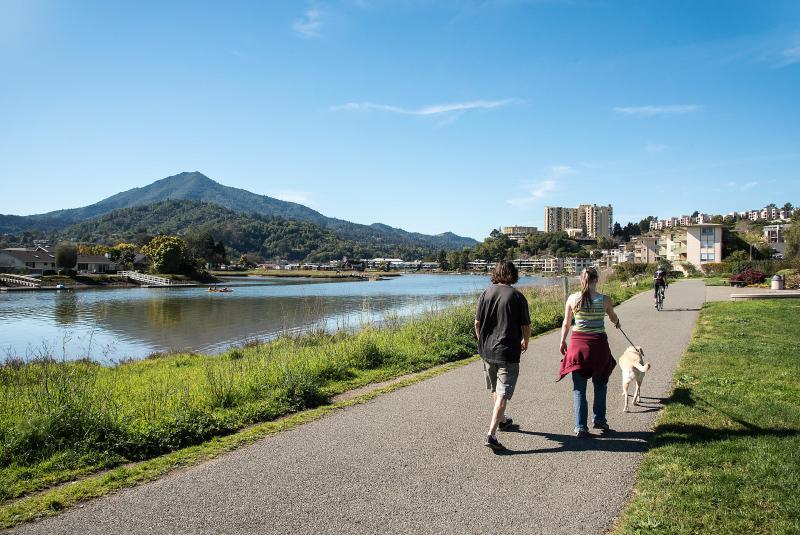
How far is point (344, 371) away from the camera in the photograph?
971cm

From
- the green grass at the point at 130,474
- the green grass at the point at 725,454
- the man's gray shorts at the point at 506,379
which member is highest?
the man's gray shorts at the point at 506,379

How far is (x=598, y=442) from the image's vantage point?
5754mm

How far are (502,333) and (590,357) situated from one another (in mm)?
1093

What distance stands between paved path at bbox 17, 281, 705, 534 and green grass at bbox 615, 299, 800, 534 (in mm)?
266

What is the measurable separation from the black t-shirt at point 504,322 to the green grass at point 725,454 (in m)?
1.65

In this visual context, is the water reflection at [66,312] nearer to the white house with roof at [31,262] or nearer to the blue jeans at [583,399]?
the blue jeans at [583,399]

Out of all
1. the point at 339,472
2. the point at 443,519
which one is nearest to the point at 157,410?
the point at 339,472

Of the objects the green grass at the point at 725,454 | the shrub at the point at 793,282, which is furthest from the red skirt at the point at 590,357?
the shrub at the point at 793,282

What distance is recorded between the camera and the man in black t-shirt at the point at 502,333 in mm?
5602

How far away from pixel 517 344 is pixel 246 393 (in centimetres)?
413

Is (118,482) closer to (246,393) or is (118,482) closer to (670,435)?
(246,393)

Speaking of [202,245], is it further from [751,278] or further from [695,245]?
[751,278]

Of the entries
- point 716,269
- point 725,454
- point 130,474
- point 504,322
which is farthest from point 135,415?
point 716,269

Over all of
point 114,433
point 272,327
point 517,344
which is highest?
point 517,344
